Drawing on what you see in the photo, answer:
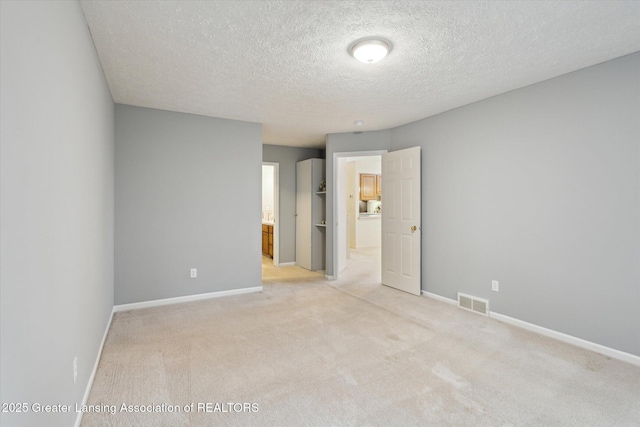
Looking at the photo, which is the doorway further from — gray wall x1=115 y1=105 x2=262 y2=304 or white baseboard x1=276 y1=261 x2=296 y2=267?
gray wall x1=115 y1=105 x2=262 y2=304

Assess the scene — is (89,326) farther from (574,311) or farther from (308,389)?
(574,311)

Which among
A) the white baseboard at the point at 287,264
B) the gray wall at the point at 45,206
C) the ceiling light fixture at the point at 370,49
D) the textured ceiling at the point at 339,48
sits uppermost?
the textured ceiling at the point at 339,48

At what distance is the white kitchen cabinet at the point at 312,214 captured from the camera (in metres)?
6.21

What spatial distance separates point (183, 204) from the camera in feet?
13.7

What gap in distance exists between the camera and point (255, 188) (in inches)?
184

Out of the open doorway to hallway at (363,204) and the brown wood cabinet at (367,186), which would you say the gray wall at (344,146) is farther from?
the brown wood cabinet at (367,186)

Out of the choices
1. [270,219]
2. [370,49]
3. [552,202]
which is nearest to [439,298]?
[552,202]

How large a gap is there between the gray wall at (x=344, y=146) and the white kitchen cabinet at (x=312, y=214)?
69 centimetres

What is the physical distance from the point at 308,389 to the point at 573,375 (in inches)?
79.0

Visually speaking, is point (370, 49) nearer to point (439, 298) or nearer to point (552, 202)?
point (552, 202)

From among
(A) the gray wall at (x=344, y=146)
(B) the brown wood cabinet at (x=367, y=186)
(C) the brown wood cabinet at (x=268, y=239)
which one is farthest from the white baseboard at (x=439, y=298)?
(B) the brown wood cabinet at (x=367, y=186)

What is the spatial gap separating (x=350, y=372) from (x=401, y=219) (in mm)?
2810

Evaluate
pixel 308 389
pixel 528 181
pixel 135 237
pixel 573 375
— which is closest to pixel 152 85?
pixel 135 237

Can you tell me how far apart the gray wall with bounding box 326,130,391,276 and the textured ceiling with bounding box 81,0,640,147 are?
1.29m
